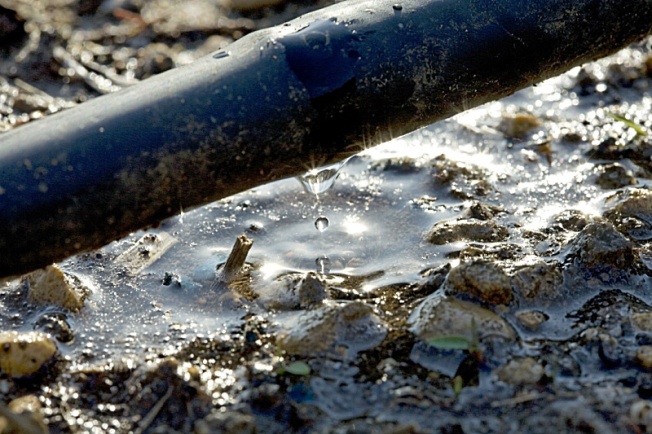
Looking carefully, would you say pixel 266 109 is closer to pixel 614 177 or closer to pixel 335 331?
pixel 335 331

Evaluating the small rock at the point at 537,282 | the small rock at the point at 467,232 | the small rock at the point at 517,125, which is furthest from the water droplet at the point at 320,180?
the small rock at the point at 517,125

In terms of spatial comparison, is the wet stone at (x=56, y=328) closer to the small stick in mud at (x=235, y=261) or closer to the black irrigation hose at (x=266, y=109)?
the black irrigation hose at (x=266, y=109)

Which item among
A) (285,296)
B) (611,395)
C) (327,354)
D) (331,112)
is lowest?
(611,395)

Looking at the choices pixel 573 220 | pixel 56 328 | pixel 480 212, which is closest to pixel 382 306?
pixel 480 212

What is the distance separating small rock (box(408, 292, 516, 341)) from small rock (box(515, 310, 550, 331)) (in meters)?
Answer: 0.04

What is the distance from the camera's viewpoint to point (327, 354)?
1985mm

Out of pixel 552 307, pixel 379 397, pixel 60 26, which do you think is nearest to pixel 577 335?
pixel 552 307

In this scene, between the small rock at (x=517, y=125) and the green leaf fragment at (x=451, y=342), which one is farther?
the small rock at (x=517, y=125)

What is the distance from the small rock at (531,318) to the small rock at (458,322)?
0.04 metres

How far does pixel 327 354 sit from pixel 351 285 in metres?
0.36

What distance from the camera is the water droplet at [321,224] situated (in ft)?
8.71

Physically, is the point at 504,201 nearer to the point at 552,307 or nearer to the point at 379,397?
the point at 552,307

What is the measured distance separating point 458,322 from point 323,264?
1.89 ft

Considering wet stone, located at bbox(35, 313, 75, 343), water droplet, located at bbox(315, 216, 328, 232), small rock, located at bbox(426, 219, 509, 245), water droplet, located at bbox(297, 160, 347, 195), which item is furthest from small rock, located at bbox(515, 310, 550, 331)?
wet stone, located at bbox(35, 313, 75, 343)
